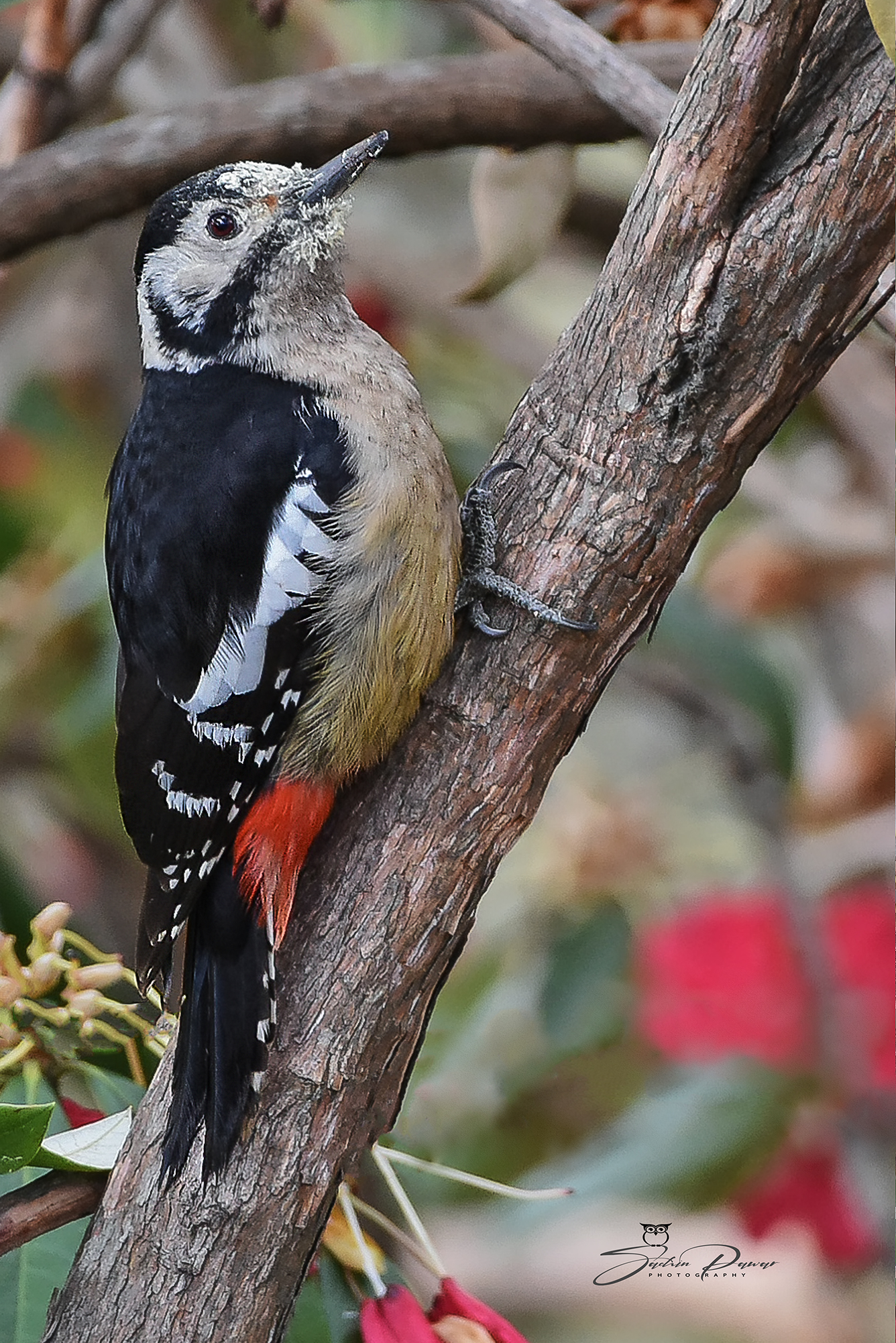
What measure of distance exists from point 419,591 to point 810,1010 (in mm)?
1292

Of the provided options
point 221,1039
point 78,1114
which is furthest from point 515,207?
point 78,1114

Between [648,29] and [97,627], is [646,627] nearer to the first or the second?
[648,29]

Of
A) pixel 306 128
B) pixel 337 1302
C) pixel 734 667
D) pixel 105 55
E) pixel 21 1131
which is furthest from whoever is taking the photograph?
pixel 734 667

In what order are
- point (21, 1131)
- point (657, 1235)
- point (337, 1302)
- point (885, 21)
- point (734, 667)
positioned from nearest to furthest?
1. point (885, 21)
2. point (21, 1131)
3. point (337, 1302)
4. point (657, 1235)
5. point (734, 667)

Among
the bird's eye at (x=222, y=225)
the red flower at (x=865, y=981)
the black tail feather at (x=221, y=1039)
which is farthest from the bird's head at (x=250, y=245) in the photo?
the red flower at (x=865, y=981)

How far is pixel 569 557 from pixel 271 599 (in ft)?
1.28

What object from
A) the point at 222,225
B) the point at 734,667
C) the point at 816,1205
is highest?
the point at 222,225

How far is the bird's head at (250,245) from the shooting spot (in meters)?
1.88

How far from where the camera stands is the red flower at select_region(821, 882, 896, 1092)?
2520 millimetres

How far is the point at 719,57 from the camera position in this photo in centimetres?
135

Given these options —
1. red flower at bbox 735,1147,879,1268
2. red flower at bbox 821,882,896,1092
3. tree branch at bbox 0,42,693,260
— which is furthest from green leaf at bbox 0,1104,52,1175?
red flower at bbox 821,882,896,1092

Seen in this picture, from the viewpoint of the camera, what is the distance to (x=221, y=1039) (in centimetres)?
143

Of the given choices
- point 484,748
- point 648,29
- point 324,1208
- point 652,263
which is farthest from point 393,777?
point 648,29

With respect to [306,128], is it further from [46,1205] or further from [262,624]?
[46,1205]
